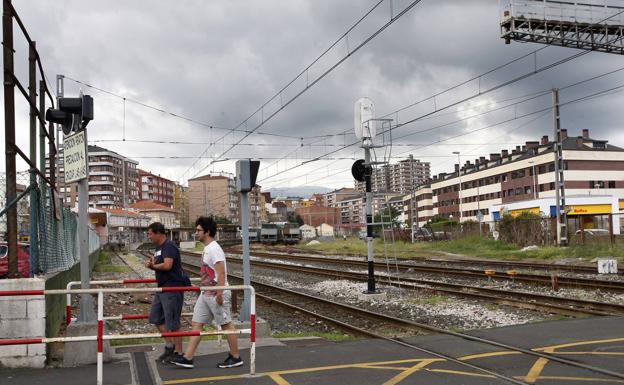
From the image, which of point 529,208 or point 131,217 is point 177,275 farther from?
point 131,217

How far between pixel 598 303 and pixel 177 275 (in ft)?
31.1

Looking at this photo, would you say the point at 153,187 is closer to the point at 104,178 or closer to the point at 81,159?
the point at 104,178

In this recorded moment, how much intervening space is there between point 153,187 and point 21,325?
16597 cm

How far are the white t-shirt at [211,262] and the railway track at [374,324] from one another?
299 centimetres

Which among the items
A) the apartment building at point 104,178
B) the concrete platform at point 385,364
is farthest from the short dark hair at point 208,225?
the apartment building at point 104,178

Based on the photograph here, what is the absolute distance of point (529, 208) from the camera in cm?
5488

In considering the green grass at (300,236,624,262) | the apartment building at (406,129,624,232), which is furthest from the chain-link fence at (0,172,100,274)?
the apartment building at (406,129,624,232)

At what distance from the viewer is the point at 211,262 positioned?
722cm

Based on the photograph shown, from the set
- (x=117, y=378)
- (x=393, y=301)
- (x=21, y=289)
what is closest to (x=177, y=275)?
(x=117, y=378)

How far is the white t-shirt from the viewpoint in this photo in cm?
720

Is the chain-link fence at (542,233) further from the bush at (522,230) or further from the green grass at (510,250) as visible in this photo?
the green grass at (510,250)

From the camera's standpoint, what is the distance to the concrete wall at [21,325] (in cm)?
718

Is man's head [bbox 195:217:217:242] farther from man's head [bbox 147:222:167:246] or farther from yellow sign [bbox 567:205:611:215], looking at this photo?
yellow sign [bbox 567:205:611:215]

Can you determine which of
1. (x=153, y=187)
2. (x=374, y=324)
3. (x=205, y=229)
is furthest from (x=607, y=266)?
(x=153, y=187)
